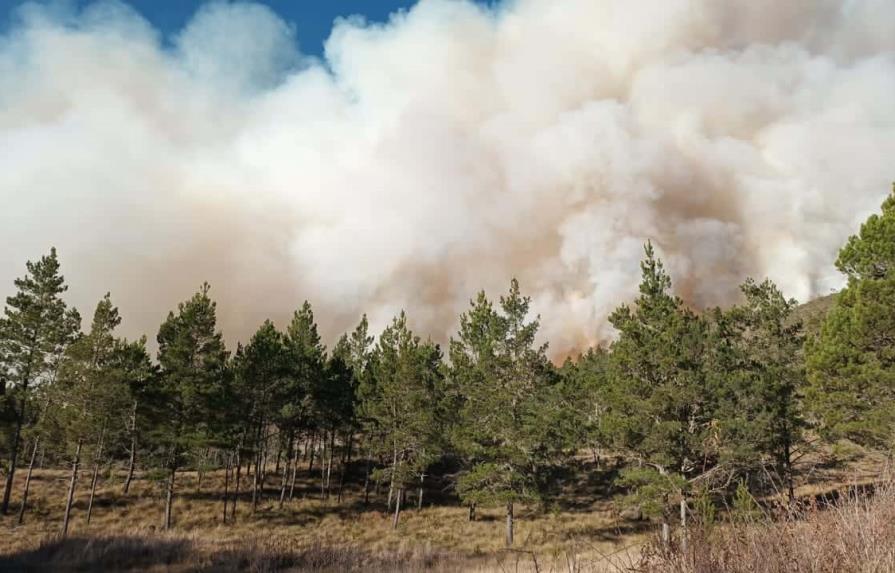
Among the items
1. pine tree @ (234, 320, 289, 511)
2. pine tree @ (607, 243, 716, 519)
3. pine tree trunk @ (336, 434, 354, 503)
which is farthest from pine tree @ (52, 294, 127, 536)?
pine tree @ (607, 243, 716, 519)

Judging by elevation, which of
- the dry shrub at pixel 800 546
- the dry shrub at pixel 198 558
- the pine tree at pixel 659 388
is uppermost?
the pine tree at pixel 659 388

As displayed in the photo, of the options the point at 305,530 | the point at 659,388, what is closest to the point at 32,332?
the point at 305,530

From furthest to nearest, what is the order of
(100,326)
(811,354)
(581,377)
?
(581,377) → (100,326) → (811,354)

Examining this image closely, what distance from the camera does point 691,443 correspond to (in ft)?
84.4

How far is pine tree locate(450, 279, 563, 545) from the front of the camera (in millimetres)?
32125

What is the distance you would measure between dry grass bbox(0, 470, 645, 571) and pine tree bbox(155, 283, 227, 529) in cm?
570

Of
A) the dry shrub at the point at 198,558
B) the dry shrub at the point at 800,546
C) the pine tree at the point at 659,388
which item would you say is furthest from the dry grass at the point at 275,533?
the dry shrub at the point at 800,546

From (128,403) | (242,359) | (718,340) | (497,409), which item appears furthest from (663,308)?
(128,403)

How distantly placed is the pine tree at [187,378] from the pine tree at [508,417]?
56.5 feet

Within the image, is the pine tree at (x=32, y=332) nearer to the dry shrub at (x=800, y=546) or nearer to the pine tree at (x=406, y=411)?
the pine tree at (x=406, y=411)

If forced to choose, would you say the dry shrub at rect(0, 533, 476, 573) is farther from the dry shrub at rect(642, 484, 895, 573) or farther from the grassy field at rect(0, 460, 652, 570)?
the dry shrub at rect(642, 484, 895, 573)

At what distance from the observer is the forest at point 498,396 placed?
74.5ft

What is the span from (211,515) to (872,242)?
44.2 meters

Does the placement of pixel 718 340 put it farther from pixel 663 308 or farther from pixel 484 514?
pixel 484 514
